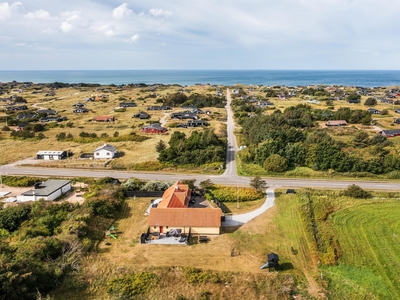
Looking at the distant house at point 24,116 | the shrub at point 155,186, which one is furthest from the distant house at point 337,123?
the distant house at point 24,116

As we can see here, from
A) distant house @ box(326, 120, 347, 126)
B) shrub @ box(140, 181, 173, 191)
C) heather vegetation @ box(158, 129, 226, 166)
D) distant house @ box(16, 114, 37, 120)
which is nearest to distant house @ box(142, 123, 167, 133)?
heather vegetation @ box(158, 129, 226, 166)

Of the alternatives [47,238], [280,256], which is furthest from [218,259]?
[47,238]

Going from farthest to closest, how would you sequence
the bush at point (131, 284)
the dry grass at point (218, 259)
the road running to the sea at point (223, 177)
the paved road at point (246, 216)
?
the road running to the sea at point (223, 177) < the paved road at point (246, 216) < the dry grass at point (218, 259) < the bush at point (131, 284)

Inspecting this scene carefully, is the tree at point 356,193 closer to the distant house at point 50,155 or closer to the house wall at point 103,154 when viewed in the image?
the house wall at point 103,154

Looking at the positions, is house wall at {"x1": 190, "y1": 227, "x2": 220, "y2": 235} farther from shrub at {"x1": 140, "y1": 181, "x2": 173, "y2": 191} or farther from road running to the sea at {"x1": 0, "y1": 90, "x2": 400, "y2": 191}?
road running to the sea at {"x1": 0, "y1": 90, "x2": 400, "y2": 191}

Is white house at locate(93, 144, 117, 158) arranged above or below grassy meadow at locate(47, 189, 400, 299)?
above

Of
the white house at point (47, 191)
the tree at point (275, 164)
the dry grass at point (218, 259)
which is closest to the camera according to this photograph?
the dry grass at point (218, 259)

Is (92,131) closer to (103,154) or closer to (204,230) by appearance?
(103,154)

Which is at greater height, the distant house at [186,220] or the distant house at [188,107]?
the distant house at [188,107]

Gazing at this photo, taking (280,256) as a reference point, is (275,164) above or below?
above
